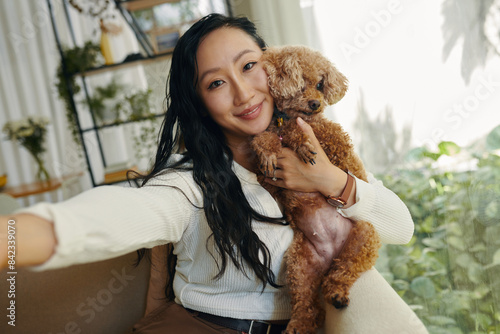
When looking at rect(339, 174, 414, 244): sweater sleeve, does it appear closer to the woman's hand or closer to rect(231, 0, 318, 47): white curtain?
the woman's hand

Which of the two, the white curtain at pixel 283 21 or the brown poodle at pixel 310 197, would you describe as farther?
the white curtain at pixel 283 21

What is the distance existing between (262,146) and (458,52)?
89cm

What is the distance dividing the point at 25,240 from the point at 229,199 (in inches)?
25.2

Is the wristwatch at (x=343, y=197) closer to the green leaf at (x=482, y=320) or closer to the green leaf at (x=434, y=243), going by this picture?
the green leaf at (x=434, y=243)

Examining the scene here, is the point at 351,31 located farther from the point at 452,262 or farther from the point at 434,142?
the point at 452,262

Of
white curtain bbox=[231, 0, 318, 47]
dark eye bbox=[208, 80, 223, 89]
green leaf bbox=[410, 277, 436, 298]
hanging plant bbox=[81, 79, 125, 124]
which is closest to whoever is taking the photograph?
dark eye bbox=[208, 80, 223, 89]

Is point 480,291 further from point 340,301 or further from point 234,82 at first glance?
point 234,82

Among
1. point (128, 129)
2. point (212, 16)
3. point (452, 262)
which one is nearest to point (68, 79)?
point (128, 129)

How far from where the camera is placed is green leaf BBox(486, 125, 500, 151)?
1.36 m

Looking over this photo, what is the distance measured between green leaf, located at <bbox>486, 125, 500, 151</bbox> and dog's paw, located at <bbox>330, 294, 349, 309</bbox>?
2.68ft

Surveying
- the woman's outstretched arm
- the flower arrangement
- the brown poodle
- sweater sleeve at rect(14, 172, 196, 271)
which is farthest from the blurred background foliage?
the flower arrangement

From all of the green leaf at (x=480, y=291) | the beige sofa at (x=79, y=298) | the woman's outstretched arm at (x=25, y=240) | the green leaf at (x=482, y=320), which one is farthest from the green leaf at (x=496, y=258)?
the woman's outstretched arm at (x=25, y=240)

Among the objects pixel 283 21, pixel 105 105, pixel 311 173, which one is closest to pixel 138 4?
pixel 105 105

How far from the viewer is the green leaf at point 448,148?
4.85ft
